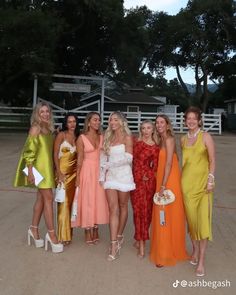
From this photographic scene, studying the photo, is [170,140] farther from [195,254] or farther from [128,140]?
[195,254]

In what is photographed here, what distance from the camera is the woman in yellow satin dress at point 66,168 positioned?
5.83m

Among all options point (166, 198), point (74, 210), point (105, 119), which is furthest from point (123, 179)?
point (105, 119)

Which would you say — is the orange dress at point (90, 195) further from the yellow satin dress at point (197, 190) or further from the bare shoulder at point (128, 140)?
the yellow satin dress at point (197, 190)

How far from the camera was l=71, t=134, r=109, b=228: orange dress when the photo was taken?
5.88 meters

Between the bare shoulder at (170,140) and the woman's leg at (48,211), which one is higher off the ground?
the bare shoulder at (170,140)

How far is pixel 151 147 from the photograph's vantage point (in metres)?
5.51

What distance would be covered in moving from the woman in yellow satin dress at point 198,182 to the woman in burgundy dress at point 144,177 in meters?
0.44

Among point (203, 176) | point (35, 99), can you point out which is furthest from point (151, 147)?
point (35, 99)

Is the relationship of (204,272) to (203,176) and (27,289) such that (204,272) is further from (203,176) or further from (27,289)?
(27,289)

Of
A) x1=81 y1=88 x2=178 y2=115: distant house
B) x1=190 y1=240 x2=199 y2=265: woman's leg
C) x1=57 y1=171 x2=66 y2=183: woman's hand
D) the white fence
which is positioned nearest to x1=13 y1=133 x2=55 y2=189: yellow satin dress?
x1=57 y1=171 x2=66 y2=183: woman's hand

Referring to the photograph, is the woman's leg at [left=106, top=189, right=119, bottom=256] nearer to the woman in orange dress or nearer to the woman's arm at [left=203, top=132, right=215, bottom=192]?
the woman in orange dress

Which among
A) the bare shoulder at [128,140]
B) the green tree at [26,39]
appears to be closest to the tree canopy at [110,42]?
the green tree at [26,39]

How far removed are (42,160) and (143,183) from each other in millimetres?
1242

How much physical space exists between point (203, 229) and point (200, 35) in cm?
4356
